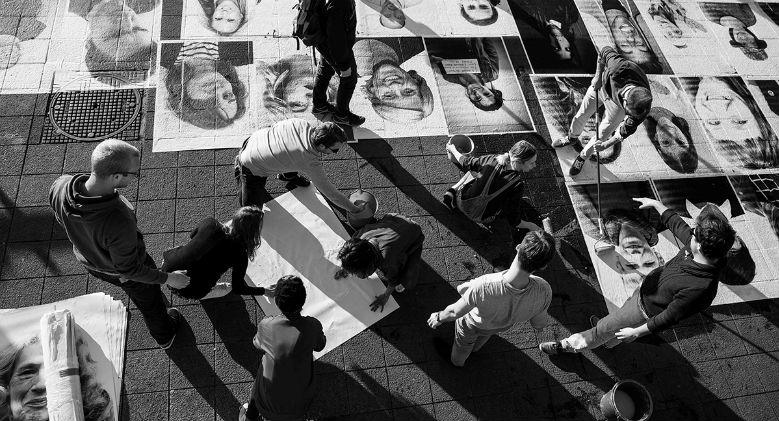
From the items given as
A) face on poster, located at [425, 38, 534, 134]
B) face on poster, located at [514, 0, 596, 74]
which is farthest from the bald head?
face on poster, located at [514, 0, 596, 74]

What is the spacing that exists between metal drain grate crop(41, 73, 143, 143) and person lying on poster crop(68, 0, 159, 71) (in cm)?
42

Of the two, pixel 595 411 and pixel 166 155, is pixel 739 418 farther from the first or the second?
pixel 166 155

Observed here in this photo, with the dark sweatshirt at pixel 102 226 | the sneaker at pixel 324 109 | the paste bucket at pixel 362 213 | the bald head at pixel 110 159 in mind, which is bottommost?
the paste bucket at pixel 362 213

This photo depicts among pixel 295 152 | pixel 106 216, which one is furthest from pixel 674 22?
pixel 106 216

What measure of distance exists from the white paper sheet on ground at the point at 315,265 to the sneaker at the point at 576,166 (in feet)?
8.54

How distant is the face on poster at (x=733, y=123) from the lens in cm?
657

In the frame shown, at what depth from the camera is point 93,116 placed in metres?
5.76

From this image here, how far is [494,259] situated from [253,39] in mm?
3935

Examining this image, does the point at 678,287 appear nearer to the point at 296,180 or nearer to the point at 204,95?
the point at 296,180

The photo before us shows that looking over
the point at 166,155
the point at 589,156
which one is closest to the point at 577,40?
the point at 589,156

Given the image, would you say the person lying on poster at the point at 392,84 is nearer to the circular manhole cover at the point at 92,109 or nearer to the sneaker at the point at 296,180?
the sneaker at the point at 296,180

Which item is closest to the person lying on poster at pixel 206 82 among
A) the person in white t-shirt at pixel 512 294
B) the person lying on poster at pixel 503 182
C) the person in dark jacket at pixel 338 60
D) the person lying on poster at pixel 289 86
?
the person lying on poster at pixel 289 86

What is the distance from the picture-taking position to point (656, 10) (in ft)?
25.6

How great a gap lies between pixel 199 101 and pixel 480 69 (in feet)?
11.2
